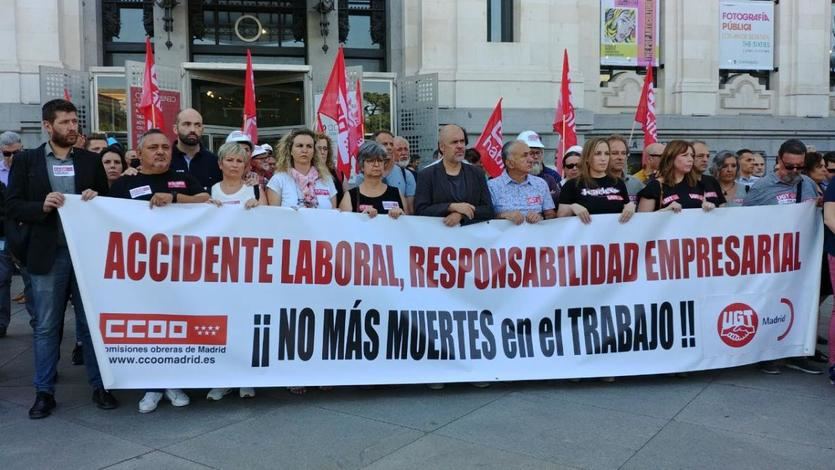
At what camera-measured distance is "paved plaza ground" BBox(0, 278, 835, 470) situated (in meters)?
3.69

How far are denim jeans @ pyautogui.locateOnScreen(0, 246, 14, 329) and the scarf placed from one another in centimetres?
330

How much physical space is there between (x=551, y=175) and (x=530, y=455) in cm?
449

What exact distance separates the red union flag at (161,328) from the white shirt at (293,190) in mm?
1054

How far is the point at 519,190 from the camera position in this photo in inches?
208

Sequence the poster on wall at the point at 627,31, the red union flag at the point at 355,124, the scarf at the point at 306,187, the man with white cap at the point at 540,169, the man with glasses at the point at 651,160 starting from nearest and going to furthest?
the scarf at the point at 306,187 → the man with white cap at the point at 540,169 → the man with glasses at the point at 651,160 → the red union flag at the point at 355,124 → the poster on wall at the point at 627,31

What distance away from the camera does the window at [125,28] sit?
1366 centimetres

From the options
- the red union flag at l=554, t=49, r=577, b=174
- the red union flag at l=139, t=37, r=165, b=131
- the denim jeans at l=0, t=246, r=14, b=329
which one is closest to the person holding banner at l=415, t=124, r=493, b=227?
the denim jeans at l=0, t=246, r=14, b=329

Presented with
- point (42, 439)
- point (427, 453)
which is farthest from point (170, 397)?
point (427, 453)

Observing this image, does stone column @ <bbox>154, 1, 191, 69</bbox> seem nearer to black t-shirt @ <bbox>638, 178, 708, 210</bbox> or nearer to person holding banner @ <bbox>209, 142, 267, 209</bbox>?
person holding banner @ <bbox>209, 142, 267, 209</bbox>

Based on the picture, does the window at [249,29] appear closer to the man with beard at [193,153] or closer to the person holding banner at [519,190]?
the man with beard at [193,153]

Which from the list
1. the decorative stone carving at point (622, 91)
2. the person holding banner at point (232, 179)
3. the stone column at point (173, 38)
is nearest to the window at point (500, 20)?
the decorative stone carving at point (622, 91)

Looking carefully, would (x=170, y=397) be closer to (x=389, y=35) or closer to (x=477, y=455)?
(x=477, y=455)

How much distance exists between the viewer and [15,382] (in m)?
5.29

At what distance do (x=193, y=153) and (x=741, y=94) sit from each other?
13909 millimetres
